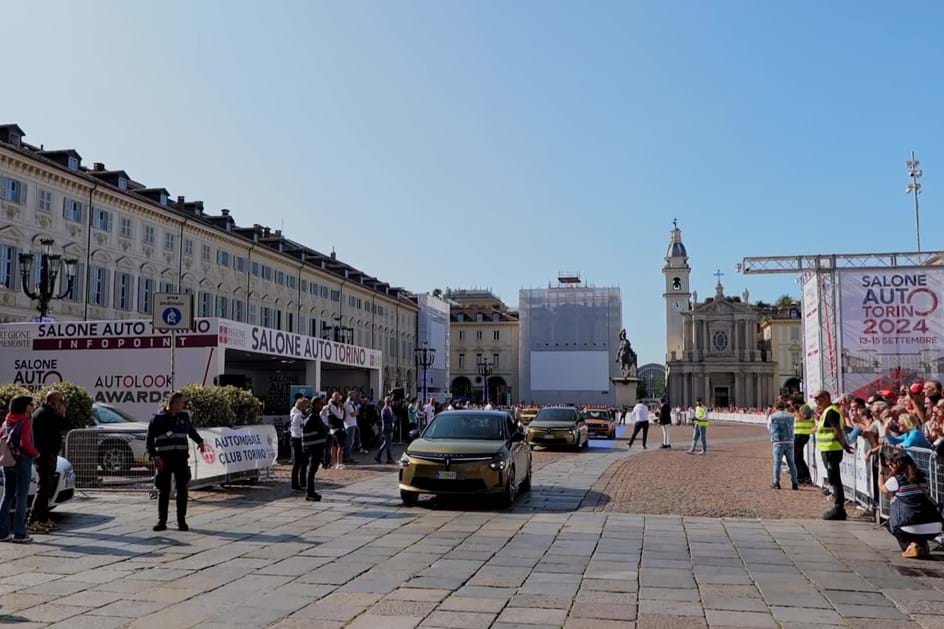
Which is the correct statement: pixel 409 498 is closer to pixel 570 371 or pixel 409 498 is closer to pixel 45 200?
pixel 45 200

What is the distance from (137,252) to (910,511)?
43433 millimetres

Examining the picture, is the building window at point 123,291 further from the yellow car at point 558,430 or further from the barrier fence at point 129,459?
the barrier fence at point 129,459

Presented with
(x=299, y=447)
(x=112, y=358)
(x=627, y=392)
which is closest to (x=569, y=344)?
(x=627, y=392)

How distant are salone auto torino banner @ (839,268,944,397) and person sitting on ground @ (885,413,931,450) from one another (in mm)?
13680

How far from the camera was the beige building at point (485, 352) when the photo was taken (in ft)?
358

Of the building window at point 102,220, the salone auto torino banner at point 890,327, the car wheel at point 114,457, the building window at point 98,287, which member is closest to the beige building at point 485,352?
the building window at point 102,220

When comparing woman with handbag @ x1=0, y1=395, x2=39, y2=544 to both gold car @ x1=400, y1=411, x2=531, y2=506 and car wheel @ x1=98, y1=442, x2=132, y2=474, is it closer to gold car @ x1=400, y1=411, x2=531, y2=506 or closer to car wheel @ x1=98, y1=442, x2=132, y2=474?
car wheel @ x1=98, y1=442, x2=132, y2=474

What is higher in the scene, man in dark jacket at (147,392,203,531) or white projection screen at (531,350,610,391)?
white projection screen at (531,350,610,391)

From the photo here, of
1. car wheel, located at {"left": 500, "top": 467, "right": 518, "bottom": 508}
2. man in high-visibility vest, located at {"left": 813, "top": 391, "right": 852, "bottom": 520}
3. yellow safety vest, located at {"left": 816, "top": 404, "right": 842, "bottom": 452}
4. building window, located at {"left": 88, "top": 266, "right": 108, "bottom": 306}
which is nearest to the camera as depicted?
man in high-visibility vest, located at {"left": 813, "top": 391, "right": 852, "bottom": 520}

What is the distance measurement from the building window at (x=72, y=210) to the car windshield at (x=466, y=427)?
108ft

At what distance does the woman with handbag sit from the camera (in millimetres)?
9086

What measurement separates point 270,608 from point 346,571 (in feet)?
4.67

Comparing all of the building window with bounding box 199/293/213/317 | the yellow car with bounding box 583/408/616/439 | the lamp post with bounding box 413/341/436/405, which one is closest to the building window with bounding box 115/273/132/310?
the building window with bounding box 199/293/213/317

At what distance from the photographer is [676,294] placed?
363 feet
